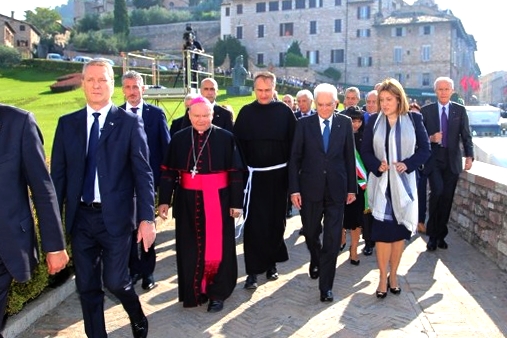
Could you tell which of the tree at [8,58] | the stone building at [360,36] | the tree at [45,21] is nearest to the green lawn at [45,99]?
the tree at [8,58]

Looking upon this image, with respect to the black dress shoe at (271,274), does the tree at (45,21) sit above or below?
above

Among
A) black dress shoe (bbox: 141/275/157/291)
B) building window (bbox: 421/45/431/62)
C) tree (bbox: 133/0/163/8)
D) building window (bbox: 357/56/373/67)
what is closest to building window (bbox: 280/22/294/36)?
building window (bbox: 357/56/373/67)

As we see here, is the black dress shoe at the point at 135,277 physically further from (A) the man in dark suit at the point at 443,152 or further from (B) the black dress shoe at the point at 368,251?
(A) the man in dark suit at the point at 443,152

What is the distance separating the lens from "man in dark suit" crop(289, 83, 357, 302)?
5.04 meters

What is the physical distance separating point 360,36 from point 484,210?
5729cm

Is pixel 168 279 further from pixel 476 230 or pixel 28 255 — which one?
pixel 476 230

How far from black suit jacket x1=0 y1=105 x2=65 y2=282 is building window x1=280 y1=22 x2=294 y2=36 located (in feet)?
213

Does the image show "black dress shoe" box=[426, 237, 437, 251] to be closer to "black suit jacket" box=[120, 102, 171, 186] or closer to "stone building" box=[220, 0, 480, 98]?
"black suit jacket" box=[120, 102, 171, 186]

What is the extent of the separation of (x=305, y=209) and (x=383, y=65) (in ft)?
192

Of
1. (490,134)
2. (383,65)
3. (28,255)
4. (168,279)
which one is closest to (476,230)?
(168,279)

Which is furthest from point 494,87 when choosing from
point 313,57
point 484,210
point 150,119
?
point 150,119

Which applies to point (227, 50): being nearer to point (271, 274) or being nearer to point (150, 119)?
point (150, 119)

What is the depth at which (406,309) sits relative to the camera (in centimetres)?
484

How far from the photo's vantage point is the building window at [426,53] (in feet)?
191
